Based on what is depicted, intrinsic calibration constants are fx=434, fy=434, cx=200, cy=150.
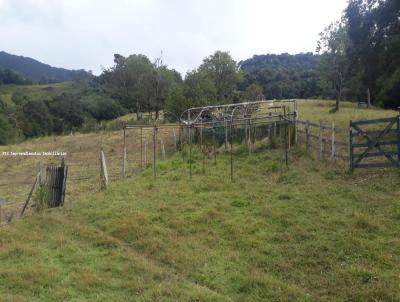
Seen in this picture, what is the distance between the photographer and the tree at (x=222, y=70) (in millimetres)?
55312

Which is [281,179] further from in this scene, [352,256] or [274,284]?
[274,284]

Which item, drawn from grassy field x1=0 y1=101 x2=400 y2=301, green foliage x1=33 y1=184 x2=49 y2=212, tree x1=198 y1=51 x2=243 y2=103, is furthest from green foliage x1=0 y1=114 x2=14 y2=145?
green foliage x1=33 y1=184 x2=49 y2=212

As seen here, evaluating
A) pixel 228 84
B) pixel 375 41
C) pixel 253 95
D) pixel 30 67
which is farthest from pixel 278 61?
pixel 30 67

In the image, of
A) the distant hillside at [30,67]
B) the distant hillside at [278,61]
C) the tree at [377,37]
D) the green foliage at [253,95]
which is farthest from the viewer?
the distant hillside at [30,67]

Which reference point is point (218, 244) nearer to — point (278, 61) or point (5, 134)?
point (5, 134)

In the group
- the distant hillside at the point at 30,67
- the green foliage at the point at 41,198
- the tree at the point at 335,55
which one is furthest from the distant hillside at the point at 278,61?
the green foliage at the point at 41,198

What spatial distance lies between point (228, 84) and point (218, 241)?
48809 mm

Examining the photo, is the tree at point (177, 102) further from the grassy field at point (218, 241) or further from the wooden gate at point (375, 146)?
the wooden gate at point (375, 146)

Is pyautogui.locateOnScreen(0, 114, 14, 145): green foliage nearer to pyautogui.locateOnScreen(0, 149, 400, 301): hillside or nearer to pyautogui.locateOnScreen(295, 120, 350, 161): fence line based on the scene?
pyautogui.locateOnScreen(0, 149, 400, 301): hillside

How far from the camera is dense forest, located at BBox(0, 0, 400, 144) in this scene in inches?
816

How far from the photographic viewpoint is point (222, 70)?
5556 cm

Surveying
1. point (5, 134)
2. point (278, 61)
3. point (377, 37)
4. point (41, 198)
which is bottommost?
point (41, 198)

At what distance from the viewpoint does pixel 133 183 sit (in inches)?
607

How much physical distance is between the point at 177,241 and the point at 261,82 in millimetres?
70497
